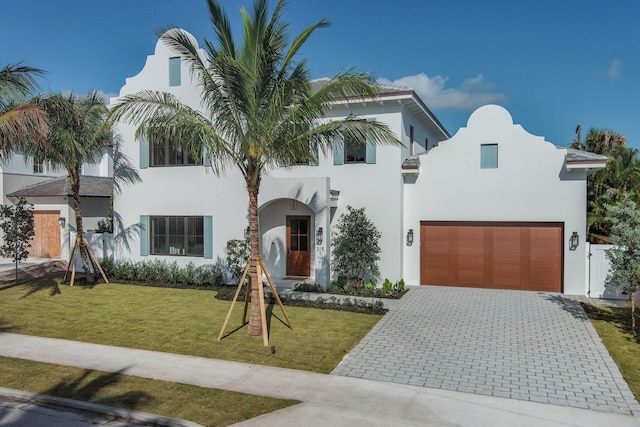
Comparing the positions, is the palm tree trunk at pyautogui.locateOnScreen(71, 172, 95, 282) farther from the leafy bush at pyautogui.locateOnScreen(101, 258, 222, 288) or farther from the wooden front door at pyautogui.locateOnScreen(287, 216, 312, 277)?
the wooden front door at pyautogui.locateOnScreen(287, 216, 312, 277)

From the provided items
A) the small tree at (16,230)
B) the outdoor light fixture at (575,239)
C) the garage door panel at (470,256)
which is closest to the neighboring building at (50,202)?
the small tree at (16,230)

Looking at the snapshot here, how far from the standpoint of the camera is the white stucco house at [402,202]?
15570mm

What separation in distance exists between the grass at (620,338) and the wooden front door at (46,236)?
2256cm

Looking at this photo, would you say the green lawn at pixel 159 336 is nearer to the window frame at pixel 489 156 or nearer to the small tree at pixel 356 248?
the small tree at pixel 356 248

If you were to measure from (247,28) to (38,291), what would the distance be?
11805 mm

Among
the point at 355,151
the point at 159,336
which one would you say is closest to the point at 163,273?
the point at 159,336

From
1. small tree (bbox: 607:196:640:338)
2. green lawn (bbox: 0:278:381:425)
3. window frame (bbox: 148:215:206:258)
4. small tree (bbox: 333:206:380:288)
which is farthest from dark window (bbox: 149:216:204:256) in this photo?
small tree (bbox: 607:196:640:338)

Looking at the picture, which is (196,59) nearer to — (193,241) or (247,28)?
(247,28)

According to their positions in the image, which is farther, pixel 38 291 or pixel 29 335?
pixel 38 291

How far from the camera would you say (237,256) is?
52.5 ft

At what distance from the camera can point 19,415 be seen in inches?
265

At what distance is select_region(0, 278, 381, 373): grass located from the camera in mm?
9469

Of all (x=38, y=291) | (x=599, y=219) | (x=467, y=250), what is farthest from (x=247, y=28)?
(x=599, y=219)

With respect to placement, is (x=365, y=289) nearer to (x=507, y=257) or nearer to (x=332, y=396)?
(x=507, y=257)
